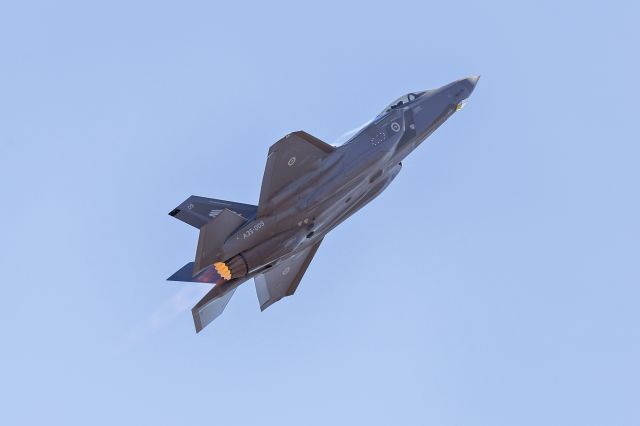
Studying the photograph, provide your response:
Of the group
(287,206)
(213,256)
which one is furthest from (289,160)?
(213,256)

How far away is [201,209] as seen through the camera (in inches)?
1647

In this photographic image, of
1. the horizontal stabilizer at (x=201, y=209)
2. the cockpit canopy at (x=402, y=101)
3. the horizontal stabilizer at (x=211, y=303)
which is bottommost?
the horizontal stabilizer at (x=211, y=303)

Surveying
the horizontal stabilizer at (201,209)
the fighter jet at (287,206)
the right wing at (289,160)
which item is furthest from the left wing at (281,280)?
the right wing at (289,160)

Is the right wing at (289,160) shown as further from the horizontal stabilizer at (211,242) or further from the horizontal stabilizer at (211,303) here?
the horizontal stabilizer at (211,303)

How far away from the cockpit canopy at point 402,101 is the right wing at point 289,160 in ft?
15.1

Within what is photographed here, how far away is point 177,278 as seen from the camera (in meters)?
40.0

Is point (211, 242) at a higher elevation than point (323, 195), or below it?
below

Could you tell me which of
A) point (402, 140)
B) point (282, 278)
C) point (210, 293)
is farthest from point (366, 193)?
point (210, 293)

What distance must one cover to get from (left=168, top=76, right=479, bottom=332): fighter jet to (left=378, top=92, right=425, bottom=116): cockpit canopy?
3.31 feet

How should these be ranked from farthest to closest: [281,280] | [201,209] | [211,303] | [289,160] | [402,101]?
[402,101] < [281,280] < [201,209] < [211,303] < [289,160]

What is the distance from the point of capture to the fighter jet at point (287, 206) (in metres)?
39.3

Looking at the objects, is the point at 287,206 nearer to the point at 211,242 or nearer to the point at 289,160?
the point at 289,160

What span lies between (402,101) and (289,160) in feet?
23.5

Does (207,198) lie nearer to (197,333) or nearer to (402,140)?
(197,333)
